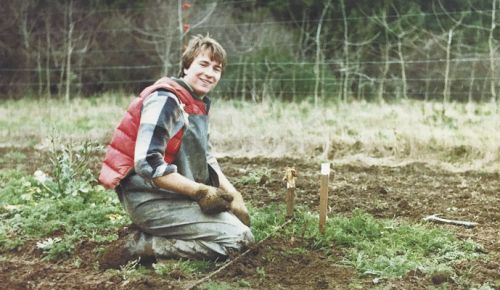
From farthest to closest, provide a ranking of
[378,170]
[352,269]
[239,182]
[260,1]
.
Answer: [260,1], [378,170], [239,182], [352,269]

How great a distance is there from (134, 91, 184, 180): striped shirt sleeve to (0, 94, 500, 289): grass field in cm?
58

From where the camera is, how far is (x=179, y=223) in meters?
3.74

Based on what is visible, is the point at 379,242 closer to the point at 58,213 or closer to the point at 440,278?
the point at 440,278

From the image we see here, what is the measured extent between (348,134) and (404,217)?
4018 millimetres

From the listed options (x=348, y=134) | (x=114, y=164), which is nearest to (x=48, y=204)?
(x=114, y=164)

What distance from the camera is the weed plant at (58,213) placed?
4219mm

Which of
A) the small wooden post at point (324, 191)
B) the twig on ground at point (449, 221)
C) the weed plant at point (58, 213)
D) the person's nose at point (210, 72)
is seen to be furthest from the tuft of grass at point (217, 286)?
the twig on ground at point (449, 221)

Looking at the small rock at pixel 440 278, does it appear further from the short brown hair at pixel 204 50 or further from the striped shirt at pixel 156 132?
the short brown hair at pixel 204 50

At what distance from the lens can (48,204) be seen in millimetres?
4910

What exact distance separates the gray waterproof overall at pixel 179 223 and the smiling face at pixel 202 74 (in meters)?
0.20

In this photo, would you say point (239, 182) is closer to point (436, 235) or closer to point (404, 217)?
point (404, 217)

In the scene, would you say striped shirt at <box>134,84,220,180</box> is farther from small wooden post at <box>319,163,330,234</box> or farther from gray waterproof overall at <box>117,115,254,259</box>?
small wooden post at <box>319,163,330,234</box>

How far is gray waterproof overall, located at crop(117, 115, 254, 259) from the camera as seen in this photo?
3738mm

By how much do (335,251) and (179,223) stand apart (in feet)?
3.37
